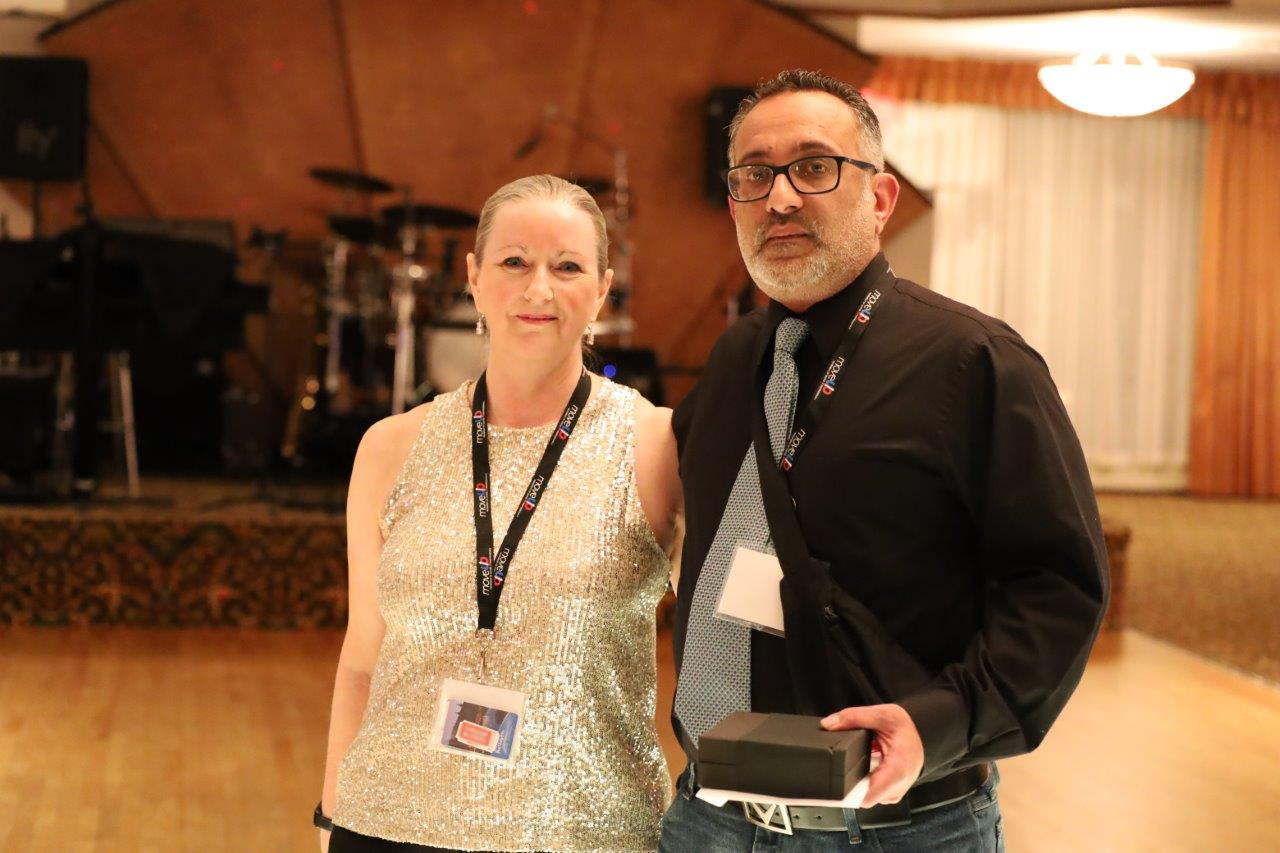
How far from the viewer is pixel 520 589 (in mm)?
1769

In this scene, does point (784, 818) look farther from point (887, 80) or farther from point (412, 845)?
point (887, 80)

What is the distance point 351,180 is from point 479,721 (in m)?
6.26

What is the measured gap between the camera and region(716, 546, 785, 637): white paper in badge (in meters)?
1.46

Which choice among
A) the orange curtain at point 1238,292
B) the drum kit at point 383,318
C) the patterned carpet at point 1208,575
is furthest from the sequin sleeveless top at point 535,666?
the orange curtain at point 1238,292

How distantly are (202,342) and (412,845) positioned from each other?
4.91 metres

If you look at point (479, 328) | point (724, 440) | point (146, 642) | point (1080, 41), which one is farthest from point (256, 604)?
point (1080, 41)

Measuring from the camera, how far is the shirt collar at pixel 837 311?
→ 1535 millimetres

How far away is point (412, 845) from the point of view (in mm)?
1771

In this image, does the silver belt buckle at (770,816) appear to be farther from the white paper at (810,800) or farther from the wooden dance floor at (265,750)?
the wooden dance floor at (265,750)

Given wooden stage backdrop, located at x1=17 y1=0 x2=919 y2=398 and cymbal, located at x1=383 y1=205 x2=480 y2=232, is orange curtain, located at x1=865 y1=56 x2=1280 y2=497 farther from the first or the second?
cymbal, located at x1=383 y1=205 x2=480 y2=232

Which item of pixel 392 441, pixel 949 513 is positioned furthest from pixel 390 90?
pixel 949 513

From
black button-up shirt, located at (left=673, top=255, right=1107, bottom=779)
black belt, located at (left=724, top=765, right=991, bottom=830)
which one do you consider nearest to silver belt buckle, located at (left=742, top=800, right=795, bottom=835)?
black belt, located at (left=724, top=765, right=991, bottom=830)

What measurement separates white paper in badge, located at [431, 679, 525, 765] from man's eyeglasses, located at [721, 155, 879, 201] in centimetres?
67

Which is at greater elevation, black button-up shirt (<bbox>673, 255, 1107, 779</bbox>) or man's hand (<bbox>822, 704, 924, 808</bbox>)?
black button-up shirt (<bbox>673, 255, 1107, 779</bbox>)
